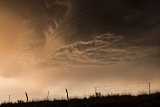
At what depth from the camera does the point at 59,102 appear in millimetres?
45312

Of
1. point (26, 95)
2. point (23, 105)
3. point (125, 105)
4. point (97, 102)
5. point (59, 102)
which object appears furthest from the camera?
point (26, 95)

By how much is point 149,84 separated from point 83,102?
32.7 feet

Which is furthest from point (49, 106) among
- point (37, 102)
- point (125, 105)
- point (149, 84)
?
point (149, 84)

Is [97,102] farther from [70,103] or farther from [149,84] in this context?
[149,84]

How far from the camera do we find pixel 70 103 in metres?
43.9

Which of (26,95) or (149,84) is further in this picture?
(26,95)

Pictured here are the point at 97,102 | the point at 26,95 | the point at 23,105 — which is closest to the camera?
the point at 97,102

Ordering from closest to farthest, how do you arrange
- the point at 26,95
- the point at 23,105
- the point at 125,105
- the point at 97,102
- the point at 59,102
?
the point at 125,105 < the point at 97,102 < the point at 59,102 < the point at 23,105 < the point at 26,95

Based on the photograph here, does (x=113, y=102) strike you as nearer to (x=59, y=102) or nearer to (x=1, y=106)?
(x=59, y=102)

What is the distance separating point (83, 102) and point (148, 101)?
22.7 ft

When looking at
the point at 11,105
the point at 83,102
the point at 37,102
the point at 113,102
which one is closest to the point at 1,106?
the point at 11,105

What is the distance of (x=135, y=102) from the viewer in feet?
130

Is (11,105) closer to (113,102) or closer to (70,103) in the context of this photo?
(70,103)

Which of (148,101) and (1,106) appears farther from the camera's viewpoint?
(1,106)
